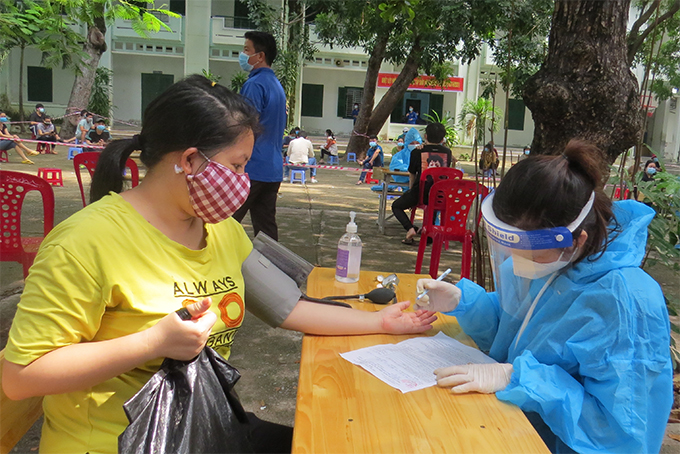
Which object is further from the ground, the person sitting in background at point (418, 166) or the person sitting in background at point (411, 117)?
the person sitting in background at point (411, 117)

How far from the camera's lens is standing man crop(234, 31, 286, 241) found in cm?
411

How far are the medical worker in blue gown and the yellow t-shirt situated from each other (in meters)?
0.69

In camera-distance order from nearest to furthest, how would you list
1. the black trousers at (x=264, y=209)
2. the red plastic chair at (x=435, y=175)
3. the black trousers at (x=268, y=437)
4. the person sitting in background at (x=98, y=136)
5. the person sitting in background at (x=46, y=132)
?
the black trousers at (x=268, y=437), the black trousers at (x=264, y=209), the red plastic chair at (x=435, y=175), the person sitting in background at (x=98, y=136), the person sitting in background at (x=46, y=132)

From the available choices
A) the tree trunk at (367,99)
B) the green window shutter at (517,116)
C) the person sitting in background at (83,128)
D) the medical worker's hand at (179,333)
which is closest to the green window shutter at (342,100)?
the green window shutter at (517,116)

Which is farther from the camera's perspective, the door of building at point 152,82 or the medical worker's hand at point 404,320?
the door of building at point 152,82

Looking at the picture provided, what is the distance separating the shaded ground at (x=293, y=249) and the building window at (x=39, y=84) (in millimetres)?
11283

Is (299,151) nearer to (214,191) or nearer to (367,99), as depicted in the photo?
(367,99)

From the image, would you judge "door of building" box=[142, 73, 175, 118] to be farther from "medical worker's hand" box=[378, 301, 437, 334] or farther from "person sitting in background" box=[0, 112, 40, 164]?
"medical worker's hand" box=[378, 301, 437, 334]

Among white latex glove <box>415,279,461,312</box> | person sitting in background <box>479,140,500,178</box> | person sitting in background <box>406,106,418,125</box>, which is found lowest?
white latex glove <box>415,279,461,312</box>

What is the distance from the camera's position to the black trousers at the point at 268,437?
1.48 metres

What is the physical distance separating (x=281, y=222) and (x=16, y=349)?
5858 millimetres

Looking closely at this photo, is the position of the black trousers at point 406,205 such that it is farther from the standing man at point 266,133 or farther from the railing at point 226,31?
the railing at point 226,31

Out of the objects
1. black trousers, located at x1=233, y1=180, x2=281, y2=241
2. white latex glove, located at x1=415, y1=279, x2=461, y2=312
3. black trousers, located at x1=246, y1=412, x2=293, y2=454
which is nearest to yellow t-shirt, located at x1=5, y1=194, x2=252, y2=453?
black trousers, located at x1=246, y1=412, x2=293, y2=454

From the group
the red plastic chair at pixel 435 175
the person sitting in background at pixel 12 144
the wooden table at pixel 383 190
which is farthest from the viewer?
the person sitting in background at pixel 12 144
